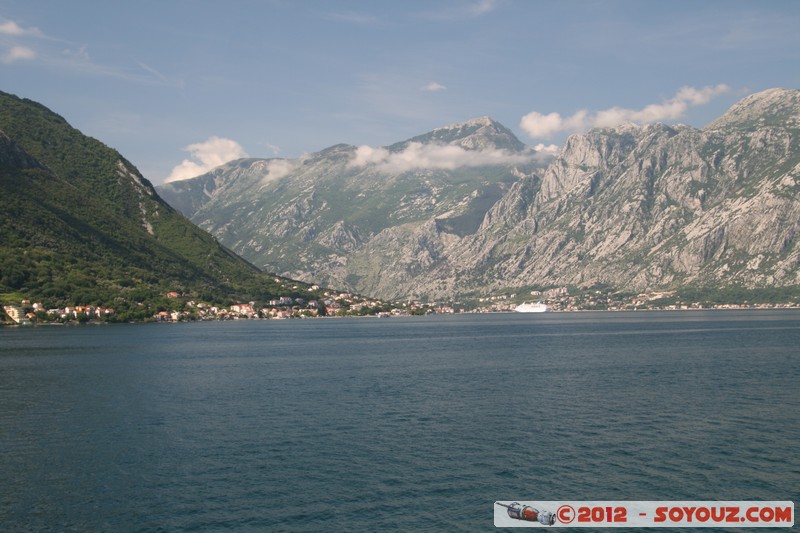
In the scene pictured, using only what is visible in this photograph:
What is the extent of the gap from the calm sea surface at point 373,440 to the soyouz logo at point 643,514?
148cm

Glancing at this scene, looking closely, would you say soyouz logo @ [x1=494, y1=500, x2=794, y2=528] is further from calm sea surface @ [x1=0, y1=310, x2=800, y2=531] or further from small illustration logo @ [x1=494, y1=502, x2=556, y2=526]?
calm sea surface @ [x1=0, y1=310, x2=800, y2=531]

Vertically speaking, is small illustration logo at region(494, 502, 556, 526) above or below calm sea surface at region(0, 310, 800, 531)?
above

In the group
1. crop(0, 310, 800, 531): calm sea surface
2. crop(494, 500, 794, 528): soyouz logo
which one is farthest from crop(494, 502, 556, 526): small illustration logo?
crop(0, 310, 800, 531): calm sea surface

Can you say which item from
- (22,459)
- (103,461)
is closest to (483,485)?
(103,461)

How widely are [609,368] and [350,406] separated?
5064 cm

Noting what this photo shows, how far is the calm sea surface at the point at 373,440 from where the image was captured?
4172 centimetres

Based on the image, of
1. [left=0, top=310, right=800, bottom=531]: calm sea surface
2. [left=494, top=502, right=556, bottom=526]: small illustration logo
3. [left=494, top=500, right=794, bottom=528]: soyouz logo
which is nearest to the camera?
[left=494, top=502, right=556, bottom=526]: small illustration logo

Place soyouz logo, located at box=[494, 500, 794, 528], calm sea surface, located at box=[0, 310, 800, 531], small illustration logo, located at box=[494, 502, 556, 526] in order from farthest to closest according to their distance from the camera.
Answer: calm sea surface, located at box=[0, 310, 800, 531] < soyouz logo, located at box=[494, 500, 794, 528] < small illustration logo, located at box=[494, 502, 556, 526]

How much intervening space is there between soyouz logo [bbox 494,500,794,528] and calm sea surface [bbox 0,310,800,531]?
1.48 meters

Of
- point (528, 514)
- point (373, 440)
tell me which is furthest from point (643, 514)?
point (373, 440)

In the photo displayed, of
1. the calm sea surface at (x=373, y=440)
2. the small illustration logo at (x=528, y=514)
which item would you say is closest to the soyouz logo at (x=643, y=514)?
the small illustration logo at (x=528, y=514)

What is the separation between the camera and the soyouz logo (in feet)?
124

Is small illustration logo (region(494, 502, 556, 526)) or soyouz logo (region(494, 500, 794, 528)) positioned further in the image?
soyouz logo (region(494, 500, 794, 528))

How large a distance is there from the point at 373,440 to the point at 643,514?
24.5 m
